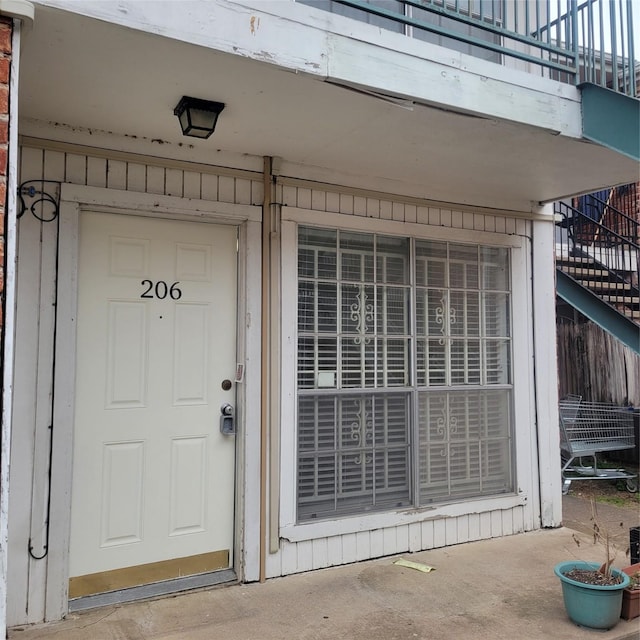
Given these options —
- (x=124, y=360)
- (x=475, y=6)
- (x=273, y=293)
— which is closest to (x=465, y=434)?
(x=273, y=293)

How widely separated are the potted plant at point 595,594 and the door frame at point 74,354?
177cm

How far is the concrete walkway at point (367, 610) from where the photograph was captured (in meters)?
2.85

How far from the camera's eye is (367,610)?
3119 mm

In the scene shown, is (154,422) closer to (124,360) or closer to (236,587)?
(124,360)

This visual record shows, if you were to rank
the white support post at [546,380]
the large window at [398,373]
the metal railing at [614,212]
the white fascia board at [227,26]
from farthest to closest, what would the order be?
the metal railing at [614,212] < the white support post at [546,380] < the large window at [398,373] < the white fascia board at [227,26]

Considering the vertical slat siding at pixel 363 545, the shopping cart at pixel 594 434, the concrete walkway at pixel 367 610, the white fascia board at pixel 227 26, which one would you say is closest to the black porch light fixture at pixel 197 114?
the white fascia board at pixel 227 26

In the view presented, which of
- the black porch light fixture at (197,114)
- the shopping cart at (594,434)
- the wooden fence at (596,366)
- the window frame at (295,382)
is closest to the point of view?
the black porch light fixture at (197,114)

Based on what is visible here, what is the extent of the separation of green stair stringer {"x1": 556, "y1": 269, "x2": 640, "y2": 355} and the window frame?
6.82 ft

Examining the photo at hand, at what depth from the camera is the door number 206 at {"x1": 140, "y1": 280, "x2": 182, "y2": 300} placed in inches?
131

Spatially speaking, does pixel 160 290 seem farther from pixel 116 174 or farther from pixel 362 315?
pixel 362 315

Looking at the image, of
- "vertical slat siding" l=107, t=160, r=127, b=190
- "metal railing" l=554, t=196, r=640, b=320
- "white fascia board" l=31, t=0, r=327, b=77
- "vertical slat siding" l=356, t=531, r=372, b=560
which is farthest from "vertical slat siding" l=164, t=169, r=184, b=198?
"metal railing" l=554, t=196, r=640, b=320

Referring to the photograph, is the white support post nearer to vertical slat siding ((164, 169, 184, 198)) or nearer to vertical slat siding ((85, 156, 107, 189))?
vertical slat siding ((164, 169, 184, 198))

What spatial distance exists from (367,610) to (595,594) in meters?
1.19

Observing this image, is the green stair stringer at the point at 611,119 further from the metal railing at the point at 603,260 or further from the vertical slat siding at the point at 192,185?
the metal railing at the point at 603,260
